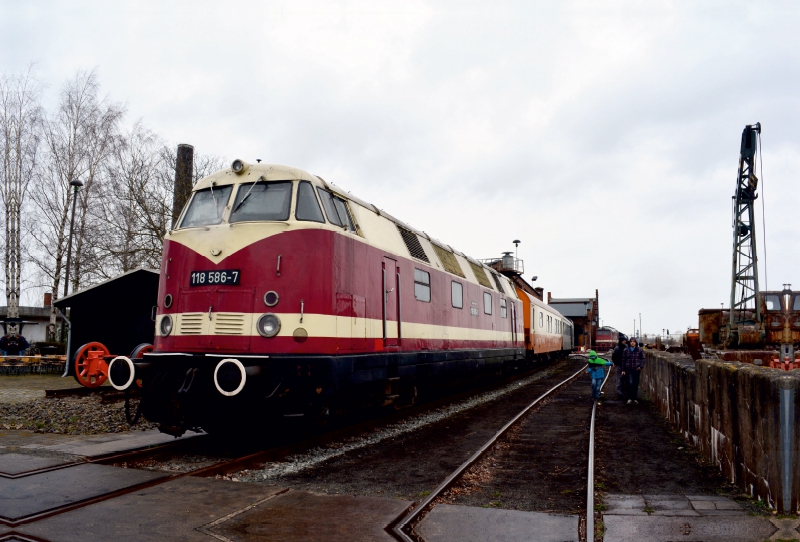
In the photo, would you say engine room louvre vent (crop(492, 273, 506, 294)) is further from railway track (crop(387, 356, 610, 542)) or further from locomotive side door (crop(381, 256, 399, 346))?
railway track (crop(387, 356, 610, 542))

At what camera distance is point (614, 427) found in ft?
35.0

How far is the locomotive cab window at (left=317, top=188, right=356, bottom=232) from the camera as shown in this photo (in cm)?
839

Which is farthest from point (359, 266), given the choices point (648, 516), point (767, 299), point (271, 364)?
point (767, 299)

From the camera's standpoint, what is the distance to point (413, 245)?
11.7 m

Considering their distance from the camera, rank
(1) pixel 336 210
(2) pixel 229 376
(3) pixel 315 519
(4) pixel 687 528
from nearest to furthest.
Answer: (4) pixel 687 528, (3) pixel 315 519, (2) pixel 229 376, (1) pixel 336 210

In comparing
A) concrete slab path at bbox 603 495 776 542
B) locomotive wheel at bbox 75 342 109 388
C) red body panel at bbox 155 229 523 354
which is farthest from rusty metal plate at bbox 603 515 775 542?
Result: locomotive wheel at bbox 75 342 109 388

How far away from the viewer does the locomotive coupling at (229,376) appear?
6.81 metres

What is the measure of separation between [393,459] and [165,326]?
3.38m

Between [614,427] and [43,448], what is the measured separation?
8.79 m

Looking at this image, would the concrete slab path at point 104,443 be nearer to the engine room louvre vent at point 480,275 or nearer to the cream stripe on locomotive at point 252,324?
the cream stripe on locomotive at point 252,324

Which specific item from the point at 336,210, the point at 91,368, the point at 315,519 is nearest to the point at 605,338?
the point at 336,210

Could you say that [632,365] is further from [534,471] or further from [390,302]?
[534,471]

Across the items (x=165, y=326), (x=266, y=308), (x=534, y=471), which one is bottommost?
(x=534, y=471)

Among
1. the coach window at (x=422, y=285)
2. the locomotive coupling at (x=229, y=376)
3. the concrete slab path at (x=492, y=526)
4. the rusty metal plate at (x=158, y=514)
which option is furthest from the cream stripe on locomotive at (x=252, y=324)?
the concrete slab path at (x=492, y=526)
